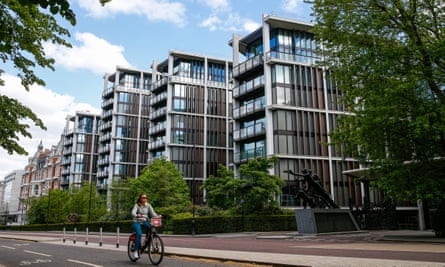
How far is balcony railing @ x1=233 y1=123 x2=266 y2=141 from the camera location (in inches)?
1850

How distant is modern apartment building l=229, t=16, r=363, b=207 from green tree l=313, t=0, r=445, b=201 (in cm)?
2382

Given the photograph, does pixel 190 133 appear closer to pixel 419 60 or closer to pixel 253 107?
pixel 253 107

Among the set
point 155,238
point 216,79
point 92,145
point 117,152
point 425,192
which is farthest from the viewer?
point 92,145

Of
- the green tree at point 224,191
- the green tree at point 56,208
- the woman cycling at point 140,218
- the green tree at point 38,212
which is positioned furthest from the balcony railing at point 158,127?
the woman cycling at point 140,218

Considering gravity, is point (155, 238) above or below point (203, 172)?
below

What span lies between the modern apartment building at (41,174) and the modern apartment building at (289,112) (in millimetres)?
72152

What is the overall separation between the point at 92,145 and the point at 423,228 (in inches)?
3315

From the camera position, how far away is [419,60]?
18250mm

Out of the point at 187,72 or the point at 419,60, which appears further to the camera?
the point at 187,72

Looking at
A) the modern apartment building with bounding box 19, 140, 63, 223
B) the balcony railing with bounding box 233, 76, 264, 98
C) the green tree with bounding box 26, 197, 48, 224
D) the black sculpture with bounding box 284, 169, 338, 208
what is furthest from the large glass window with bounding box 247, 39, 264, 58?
the modern apartment building with bounding box 19, 140, 63, 223

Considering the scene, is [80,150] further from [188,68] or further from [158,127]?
[188,68]

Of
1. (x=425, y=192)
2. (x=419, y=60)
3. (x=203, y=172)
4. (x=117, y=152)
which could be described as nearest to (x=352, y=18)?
(x=419, y=60)

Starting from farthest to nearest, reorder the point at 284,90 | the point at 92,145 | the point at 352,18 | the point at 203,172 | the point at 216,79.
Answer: the point at 92,145 < the point at 216,79 < the point at 203,172 < the point at 284,90 < the point at 352,18

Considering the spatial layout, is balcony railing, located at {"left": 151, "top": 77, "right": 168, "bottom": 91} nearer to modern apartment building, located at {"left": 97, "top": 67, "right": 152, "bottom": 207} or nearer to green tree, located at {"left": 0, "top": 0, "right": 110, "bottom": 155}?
modern apartment building, located at {"left": 97, "top": 67, "right": 152, "bottom": 207}
